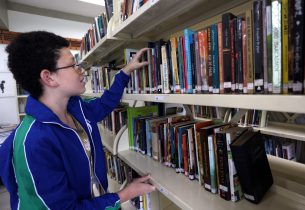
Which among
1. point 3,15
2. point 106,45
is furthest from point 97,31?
point 3,15

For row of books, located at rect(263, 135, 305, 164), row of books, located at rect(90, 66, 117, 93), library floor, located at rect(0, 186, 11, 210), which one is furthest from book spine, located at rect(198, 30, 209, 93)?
library floor, located at rect(0, 186, 11, 210)

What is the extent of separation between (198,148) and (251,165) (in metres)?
0.22

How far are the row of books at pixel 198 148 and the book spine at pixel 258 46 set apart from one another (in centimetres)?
22

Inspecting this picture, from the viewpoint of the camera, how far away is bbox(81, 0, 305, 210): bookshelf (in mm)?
521

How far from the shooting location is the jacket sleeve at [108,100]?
1258 mm

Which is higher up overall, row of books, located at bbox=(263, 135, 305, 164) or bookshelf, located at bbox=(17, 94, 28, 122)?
bookshelf, located at bbox=(17, 94, 28, 122)

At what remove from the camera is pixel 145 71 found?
3.62ft

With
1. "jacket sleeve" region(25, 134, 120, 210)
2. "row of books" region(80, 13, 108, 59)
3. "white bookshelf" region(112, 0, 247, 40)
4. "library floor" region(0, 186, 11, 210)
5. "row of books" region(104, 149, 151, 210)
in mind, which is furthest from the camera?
"library floor" region(0, 186, 11, 210)

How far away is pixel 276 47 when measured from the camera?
48 cm

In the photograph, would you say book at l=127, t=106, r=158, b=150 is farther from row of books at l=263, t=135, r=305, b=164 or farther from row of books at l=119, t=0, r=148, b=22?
row of books at l=263, t=135, r=305, b=164

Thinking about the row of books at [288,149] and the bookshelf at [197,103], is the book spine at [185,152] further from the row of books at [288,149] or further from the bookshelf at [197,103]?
the row of books at [288,149]

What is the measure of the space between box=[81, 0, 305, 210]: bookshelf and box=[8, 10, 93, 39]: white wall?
3.34 m

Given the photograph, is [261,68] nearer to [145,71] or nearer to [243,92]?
[243,92]

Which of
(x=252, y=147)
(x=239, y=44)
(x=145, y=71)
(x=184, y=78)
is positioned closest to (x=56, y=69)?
(x=145, y=71)
